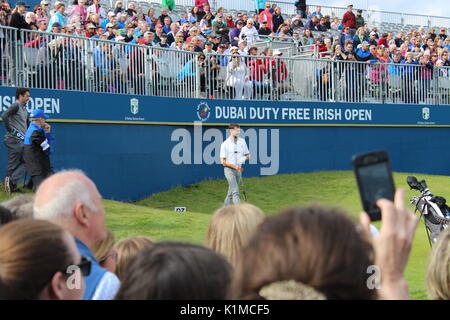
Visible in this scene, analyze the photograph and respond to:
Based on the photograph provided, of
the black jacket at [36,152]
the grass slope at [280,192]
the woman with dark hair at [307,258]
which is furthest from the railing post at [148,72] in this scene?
the woman with dark hair at [307,258]

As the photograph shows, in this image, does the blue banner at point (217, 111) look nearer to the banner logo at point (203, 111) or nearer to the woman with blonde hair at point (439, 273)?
the banner logo at point (203, 111)

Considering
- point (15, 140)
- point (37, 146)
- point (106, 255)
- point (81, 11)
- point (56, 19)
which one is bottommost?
point (106, 255)

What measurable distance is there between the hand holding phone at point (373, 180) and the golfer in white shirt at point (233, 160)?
44.4ft

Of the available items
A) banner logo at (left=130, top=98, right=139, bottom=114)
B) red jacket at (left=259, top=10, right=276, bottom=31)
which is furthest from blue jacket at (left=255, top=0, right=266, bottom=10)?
banner logo at (left=130, top=98, right=139, bottom=114)

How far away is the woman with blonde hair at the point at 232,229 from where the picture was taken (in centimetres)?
417

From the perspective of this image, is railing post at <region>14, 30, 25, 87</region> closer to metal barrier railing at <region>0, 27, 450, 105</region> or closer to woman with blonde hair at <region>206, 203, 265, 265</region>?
metal barrier railing at <region>0, 27, 450, 105</region>

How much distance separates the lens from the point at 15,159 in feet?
49.3

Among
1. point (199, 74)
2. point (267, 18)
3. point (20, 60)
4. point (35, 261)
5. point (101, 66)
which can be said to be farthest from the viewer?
point (267, 18)

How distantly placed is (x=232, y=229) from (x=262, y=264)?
1895 millimetres

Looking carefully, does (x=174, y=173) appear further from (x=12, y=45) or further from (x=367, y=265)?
(x=367, y=265)

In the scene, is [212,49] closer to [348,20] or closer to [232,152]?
[232,152]

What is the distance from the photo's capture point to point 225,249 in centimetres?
417
